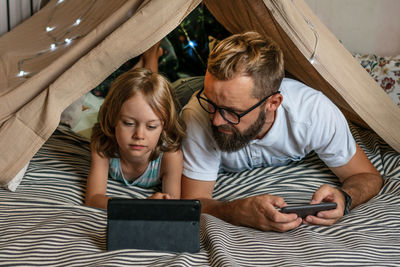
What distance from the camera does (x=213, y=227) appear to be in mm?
1446

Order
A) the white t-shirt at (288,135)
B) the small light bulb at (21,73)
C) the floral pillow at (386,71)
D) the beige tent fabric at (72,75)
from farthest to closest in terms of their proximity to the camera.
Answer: the floral pillow at (386,71)
the small light bulb at (21,73)
the white t-shirt at (288,135)
the beige tent fabric at (72,75)

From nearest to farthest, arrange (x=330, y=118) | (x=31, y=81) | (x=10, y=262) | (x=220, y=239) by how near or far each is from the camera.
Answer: (x=10, y=262) < (x=220, y=239) < (x=31, y=81) < (x=330, y=118)

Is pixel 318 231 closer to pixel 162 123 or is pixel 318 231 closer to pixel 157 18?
pixel 162 123

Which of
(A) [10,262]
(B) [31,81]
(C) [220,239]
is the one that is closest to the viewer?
(A) [10,262]

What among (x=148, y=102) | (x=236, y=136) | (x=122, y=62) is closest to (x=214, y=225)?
(x=236, y=136)

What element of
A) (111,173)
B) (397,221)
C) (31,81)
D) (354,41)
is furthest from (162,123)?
(354,41)

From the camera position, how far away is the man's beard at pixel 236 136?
5.60ft

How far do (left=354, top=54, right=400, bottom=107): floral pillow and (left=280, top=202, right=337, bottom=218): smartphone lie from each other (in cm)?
117

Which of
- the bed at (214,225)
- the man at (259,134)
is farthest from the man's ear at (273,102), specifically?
the bed at (214,225)

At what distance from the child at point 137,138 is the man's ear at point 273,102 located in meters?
0.32

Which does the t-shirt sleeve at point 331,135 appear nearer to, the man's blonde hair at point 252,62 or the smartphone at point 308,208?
the man's blonde hair at point 252,62

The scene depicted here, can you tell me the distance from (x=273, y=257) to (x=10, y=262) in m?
0.68

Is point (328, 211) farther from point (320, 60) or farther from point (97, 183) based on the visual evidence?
point (97, 183)

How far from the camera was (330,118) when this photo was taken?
182 centimetres
